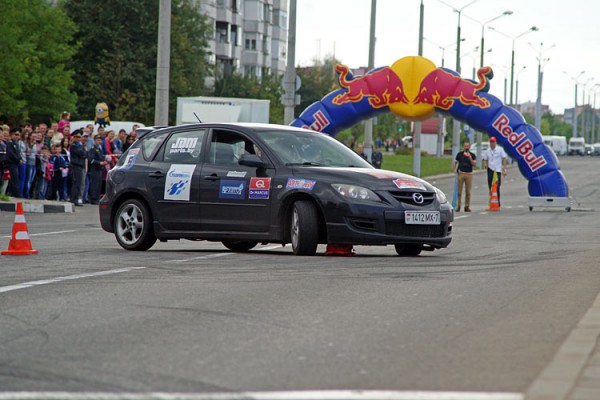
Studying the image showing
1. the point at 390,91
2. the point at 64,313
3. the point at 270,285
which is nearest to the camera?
the point at 64,313

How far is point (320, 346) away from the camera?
7.84 metres

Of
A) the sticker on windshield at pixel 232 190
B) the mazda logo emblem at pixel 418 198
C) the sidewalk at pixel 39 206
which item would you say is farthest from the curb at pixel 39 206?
the mazda logo emblem at pixel 418 198

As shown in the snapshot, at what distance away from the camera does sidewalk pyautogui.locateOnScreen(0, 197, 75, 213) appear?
26.8m

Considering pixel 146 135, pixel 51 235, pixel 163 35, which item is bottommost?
pixel 51 235

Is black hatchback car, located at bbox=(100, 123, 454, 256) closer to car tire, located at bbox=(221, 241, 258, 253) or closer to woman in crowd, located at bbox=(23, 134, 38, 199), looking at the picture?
car tire, located at bbox=(221, 241, 258, 253)

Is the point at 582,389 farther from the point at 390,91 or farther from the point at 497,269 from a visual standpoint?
the point at 390,91

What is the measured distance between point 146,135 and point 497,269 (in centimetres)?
513

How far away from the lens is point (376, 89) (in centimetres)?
3531

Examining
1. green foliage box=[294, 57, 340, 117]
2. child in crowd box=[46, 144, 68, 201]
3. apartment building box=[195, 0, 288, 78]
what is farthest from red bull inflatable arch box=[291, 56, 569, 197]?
green foliage box=[294, 57, 340, 117]

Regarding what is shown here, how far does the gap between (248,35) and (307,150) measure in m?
99.6

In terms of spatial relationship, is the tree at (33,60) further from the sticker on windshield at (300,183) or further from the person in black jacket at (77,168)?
the sticker on windshield at (300,183)

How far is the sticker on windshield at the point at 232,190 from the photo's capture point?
14906 millimetres

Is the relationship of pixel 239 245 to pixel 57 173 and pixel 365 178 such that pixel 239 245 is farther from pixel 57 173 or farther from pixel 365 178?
pixel 57 173

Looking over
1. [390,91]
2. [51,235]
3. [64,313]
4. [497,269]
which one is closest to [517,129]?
[390,91]
